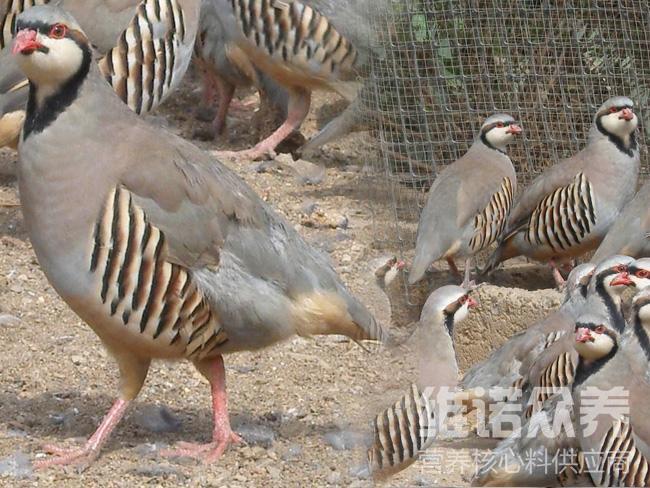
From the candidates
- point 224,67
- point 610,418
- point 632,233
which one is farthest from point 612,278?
point 224,67

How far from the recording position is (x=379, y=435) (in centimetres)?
523

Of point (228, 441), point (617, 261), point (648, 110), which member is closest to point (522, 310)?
point (617, 261)

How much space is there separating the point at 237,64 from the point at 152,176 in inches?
190

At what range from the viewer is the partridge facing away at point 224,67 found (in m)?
8.99

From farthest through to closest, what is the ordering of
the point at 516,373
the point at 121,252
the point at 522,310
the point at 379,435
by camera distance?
the point at 522,310, the point at 516,373, the point at 379,435, the point at 121,252

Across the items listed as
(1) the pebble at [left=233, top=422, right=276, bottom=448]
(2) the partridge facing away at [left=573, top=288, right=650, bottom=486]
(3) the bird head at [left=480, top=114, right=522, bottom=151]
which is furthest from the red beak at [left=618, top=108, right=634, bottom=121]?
(1) the pebble at [left=233, top=422, right=276, bottom=448]

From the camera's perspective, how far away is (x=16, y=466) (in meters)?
4.37

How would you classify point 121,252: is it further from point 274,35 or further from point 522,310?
point 274,35

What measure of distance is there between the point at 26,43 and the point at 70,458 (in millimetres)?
1365

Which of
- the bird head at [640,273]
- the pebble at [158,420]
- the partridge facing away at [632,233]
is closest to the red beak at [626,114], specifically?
the partridge facing away at [632,233]

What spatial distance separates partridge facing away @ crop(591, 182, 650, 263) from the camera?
7676mm

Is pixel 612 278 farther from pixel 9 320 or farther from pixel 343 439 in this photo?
pixel 9 320

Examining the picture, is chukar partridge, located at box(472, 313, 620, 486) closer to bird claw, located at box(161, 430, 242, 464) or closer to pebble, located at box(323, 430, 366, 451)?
pebble, located at box(323, 430, 366, 451)

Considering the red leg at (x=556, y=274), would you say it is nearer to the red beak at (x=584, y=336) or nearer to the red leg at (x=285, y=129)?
the red leg at (x=285, y=129)
